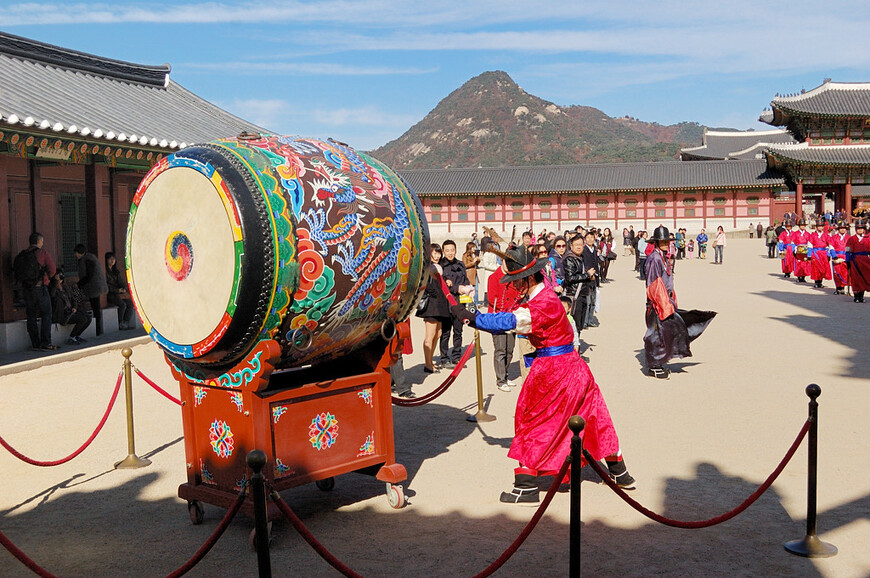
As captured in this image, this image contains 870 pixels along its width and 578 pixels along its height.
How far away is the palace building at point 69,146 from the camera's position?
38.0 feet

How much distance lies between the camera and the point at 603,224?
159ft

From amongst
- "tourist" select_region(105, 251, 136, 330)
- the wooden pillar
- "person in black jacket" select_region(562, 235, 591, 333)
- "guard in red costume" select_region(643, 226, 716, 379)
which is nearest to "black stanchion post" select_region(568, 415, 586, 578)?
"guard in red costume" select_region(643, 226, 716, 379)

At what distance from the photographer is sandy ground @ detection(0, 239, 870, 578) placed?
4.45 m

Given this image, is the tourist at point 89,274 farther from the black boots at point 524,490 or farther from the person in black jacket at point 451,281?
the black boots at point 524,490

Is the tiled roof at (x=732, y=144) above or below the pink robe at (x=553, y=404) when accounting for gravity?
above

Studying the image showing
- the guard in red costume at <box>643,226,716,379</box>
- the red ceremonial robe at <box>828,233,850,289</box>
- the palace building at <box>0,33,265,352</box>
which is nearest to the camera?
the guard in red costume at <box>643,226,716,379</box>

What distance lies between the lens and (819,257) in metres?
20.4

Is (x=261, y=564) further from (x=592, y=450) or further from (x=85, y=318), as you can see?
(x=85, y=318)

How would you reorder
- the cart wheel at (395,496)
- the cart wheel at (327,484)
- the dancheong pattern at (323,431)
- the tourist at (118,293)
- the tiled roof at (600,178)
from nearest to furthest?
the dancheong pattern at (323,431)
the cart wheel at (395,496)
the cart wheel at (327,484)
the tourist at (118,293)
the tiled roof at (600,178)

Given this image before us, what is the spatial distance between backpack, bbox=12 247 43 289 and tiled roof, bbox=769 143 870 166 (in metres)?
38.7

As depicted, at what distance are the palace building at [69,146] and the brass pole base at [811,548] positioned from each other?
30.2 ft

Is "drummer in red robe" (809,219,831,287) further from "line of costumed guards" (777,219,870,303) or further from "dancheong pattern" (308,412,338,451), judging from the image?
"dancheong pattern" (308,412,338,451)

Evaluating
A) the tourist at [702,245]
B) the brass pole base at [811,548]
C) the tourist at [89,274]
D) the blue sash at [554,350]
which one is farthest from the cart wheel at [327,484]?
the tourist at [702,245]

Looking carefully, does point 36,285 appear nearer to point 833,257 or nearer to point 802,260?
point 833,257
